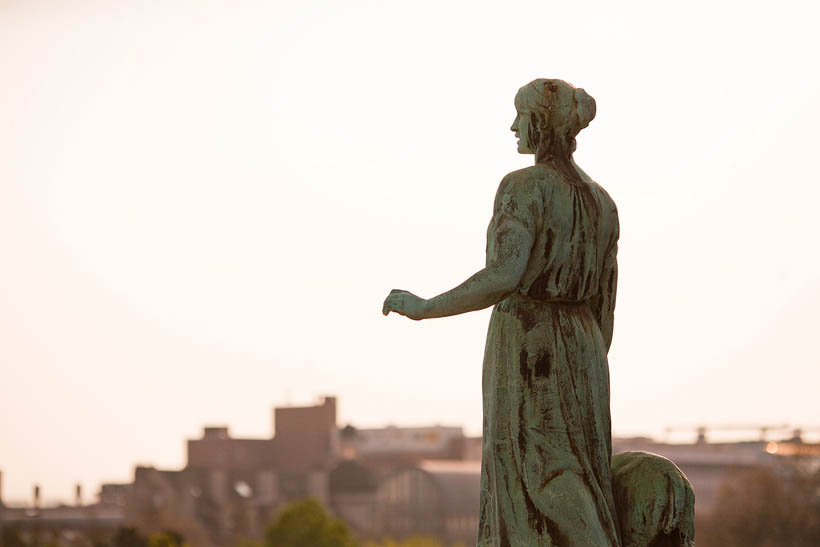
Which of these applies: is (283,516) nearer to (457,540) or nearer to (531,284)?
(457,540)

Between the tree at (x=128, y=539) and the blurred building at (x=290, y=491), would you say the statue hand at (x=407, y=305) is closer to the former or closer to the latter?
the tree at (x=128, y=539)

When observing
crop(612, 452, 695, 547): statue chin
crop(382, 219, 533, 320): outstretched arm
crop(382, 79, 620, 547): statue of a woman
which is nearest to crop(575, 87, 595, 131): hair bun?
crop(382, 79, 620, 547): statue of a woman

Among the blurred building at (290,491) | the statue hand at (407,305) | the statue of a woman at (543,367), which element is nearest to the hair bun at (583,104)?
the statue of a woman at (543,367)

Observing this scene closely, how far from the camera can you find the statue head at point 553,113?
1070 cm

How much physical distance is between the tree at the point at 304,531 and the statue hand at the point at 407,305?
8760 cm

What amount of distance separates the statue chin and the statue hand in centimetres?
131

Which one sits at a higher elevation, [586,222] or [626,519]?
[586,222]

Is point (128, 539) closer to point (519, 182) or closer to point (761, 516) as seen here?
point (761, 516)

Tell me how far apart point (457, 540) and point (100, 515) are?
72.3 ft

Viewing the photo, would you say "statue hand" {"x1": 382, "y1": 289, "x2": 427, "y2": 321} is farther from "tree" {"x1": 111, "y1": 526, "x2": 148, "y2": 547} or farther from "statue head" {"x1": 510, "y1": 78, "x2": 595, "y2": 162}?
"tree" {"x1": 111, "y1": 526, "x2": 148, "y2": 547}

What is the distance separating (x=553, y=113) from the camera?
1071 cm

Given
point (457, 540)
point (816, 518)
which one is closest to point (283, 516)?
point (816, 518)

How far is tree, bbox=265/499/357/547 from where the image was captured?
97.3 metres

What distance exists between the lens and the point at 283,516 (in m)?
99.5
